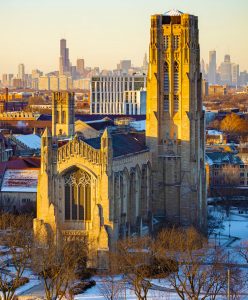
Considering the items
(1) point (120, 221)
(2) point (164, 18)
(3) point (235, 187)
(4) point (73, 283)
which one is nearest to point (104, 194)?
(1) point (120, 221)

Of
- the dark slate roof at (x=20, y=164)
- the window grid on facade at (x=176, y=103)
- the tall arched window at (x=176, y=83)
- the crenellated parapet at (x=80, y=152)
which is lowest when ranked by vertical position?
the dark slate roof at (x=20, y=164)

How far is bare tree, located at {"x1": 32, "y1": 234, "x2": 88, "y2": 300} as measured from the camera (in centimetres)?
5131

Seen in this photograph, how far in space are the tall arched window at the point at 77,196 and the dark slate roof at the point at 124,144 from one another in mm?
2140

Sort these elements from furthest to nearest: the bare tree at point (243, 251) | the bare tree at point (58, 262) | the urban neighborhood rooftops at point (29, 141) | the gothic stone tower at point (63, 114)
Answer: the urban neighborhood rooftops at point (29, 141) → the gothic stone tower at point (63, 114) → the bare tree at point (243, 251) → the bare tree at point (58, 262)

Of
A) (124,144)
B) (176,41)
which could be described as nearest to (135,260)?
(124,144)

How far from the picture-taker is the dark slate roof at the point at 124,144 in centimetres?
6389

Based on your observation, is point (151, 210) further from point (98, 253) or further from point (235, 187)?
point (235, 187)

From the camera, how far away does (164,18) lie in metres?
72.4

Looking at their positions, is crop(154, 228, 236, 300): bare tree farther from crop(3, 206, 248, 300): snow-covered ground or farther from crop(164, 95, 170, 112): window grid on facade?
crop(164, 95, 170, 112): window grid on facade

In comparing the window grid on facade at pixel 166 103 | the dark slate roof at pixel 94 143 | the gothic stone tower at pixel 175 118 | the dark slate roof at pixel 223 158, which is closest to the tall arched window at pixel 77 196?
the dark slate roof at pixel 94 143

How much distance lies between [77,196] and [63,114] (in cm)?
4297

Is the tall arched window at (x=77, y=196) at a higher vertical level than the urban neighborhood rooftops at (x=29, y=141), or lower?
lower

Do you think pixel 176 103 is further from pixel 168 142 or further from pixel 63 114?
Result: pixel 63 114

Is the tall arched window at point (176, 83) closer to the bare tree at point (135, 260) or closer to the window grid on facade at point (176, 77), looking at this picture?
the window grid on facade at point (176, 77)
